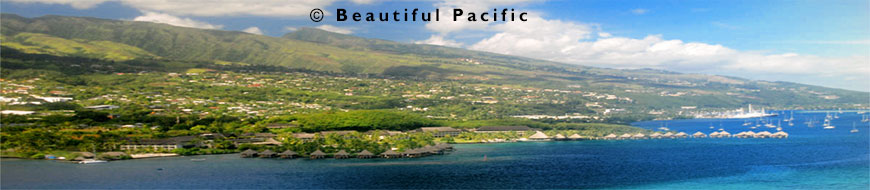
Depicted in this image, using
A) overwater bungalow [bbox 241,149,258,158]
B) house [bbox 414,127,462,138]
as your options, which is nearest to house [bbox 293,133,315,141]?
overwater bungalow [bbox 241,149,258,158]

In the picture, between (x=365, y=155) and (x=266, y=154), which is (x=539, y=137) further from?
(x=266, y=154)

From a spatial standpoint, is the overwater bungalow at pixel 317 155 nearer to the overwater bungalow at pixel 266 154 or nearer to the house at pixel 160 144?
the overwater bungalow at pixel 266 154

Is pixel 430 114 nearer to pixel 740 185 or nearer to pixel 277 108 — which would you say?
pixel 277 108

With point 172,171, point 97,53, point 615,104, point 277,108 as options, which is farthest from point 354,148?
point 97,53

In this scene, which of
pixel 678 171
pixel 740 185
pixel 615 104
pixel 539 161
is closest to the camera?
pixel 740 185

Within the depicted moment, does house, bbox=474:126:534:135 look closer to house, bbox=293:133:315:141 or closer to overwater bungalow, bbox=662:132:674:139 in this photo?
overwater bungalow, bbox=662:132:674:139

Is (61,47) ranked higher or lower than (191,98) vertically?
higher
